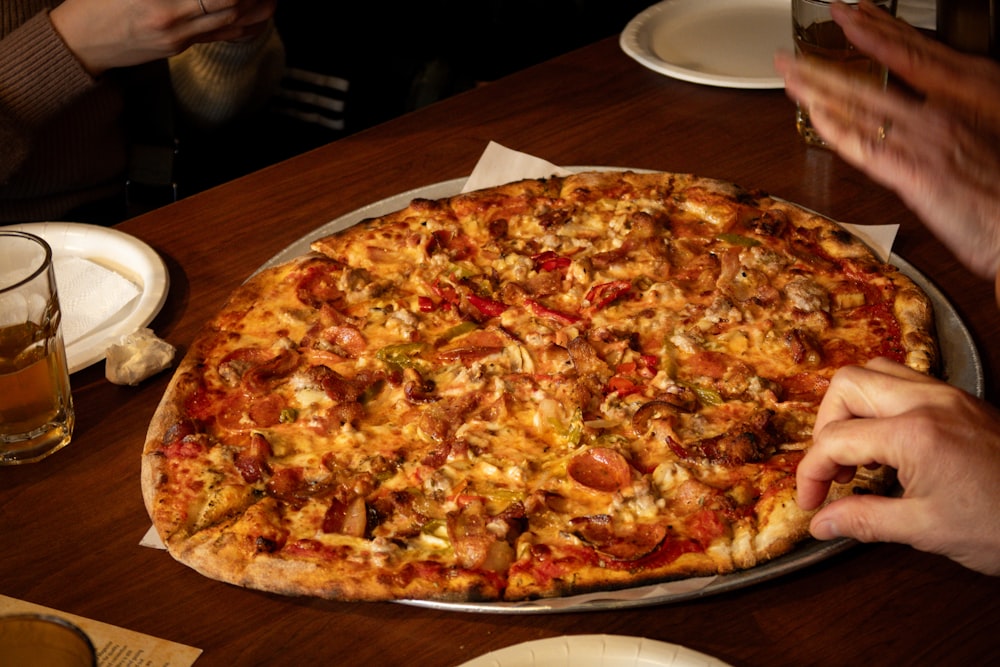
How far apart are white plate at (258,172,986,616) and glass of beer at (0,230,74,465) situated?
58 cm

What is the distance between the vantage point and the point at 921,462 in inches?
52.8

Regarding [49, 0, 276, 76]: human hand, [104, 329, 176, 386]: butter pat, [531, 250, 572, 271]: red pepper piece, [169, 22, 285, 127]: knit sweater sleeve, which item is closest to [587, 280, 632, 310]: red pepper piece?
[531, 250, 572, 271]: red pepper piece

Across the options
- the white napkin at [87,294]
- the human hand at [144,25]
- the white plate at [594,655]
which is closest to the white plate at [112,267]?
the white napkin at [87,294]

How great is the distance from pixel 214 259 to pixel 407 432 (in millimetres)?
784

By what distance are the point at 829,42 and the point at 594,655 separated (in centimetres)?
171

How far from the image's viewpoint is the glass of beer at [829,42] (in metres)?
2.53

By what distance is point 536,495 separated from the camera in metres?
1.74

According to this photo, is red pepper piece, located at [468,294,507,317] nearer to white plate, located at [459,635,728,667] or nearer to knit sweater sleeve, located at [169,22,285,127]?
white plate, located at [459,635,728,667]

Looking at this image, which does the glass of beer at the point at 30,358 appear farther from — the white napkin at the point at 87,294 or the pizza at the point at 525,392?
the white napkin at the point at 87,294

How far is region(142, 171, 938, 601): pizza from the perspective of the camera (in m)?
1.66

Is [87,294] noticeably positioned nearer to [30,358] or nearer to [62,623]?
[30,358]

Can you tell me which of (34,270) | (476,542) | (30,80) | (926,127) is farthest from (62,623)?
(30,80)

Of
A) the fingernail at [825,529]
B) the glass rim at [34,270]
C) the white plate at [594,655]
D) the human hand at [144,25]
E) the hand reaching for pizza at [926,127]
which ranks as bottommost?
the white plate at [594,655]

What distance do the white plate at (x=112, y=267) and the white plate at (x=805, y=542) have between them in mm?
236
